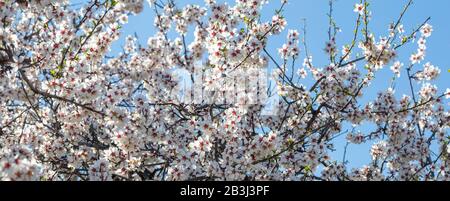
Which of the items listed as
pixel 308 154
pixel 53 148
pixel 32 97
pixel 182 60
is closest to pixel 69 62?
pixel 32 97

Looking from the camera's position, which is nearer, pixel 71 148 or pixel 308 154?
pixel 308 154

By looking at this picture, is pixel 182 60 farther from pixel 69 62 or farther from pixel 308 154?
pixel 308 154

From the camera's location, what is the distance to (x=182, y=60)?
11.0m

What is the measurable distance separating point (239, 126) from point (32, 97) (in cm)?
352

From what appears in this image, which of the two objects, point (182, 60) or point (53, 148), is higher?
point (182, 60)

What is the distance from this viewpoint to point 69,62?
882cm

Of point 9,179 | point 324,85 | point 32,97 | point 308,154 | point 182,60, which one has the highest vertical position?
point 182,60

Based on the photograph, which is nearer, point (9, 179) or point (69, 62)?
point (9, 179)

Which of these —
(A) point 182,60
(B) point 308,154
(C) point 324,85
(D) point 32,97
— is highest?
(A) point 182,60
